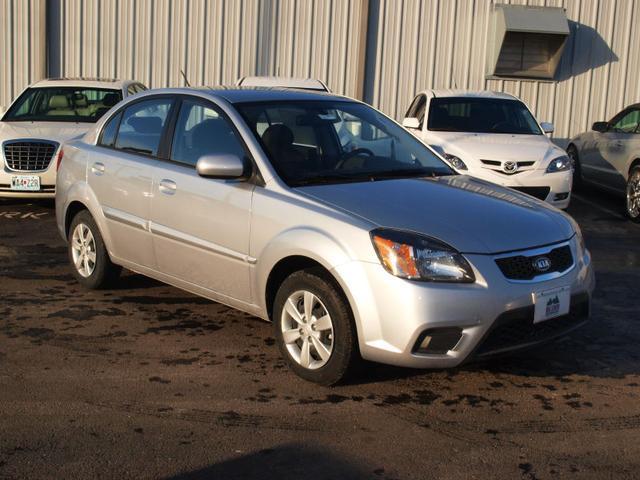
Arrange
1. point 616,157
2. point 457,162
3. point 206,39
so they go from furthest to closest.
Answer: point 206,39, point 616,157, point 457,162

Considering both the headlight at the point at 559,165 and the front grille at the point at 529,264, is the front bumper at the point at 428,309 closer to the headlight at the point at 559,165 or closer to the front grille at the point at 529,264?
the front grille at the point at 529,264

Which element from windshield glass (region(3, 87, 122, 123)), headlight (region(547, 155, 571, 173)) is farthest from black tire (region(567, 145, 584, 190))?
windshield glass (region(3, 87, 122, 123))

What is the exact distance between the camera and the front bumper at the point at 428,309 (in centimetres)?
444

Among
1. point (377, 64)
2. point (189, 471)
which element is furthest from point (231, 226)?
point (377, 64)

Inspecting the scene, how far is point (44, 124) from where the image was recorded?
11.0 m

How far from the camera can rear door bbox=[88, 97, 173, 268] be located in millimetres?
6113

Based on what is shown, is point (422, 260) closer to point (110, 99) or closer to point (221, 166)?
point (221, 166)

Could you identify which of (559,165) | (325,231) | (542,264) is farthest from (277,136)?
(559,165)

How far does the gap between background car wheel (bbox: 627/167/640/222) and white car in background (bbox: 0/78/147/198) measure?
6.58 metres

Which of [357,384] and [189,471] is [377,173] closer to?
[357,384]

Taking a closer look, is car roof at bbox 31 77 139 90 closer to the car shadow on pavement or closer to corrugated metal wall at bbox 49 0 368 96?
corrugated metal wall at bbox 49 0 368 96

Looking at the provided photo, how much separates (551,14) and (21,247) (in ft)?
37.0

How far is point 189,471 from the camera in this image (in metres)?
3.88

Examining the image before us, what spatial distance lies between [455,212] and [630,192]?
7059mm
